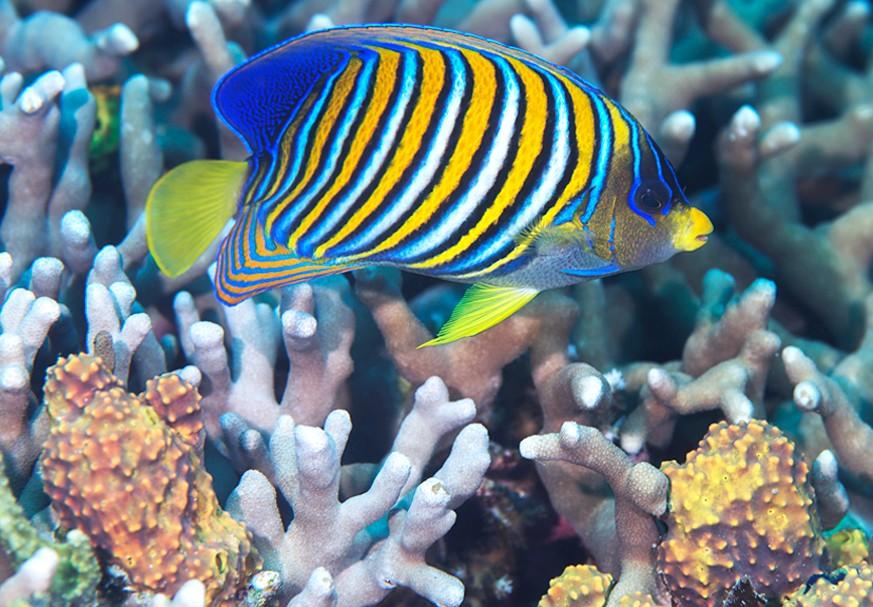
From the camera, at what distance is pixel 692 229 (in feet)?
5.97

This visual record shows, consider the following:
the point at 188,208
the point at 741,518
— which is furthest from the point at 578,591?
the point at 188,208

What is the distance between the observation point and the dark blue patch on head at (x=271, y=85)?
1751 mm

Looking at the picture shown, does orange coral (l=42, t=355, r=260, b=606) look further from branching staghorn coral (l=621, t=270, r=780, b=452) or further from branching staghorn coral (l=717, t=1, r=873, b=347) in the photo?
branching staghorn coral (l=717, t=1, r=873, b=347)

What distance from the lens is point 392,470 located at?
6.07ft

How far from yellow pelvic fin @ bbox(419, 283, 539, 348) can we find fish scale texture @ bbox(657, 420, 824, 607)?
20.3 inches

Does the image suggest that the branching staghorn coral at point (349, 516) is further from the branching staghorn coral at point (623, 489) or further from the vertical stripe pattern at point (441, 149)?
the vertical stripe pattern at point (441, 149)

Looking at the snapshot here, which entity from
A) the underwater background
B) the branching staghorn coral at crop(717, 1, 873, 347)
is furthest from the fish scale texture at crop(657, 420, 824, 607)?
the branching staghorn coral at crop(717, 1, 873, 347)

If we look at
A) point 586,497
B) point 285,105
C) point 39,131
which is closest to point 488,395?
point 586,497

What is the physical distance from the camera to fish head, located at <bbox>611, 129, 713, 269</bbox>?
1.77 metres

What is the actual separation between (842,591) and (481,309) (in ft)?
2.99

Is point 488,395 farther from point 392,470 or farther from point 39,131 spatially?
point 39,131

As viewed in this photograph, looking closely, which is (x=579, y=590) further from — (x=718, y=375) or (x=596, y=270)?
(x=718, y=375)

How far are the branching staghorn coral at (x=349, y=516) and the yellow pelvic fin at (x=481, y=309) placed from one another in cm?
26

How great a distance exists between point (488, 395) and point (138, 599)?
1.14 meters
